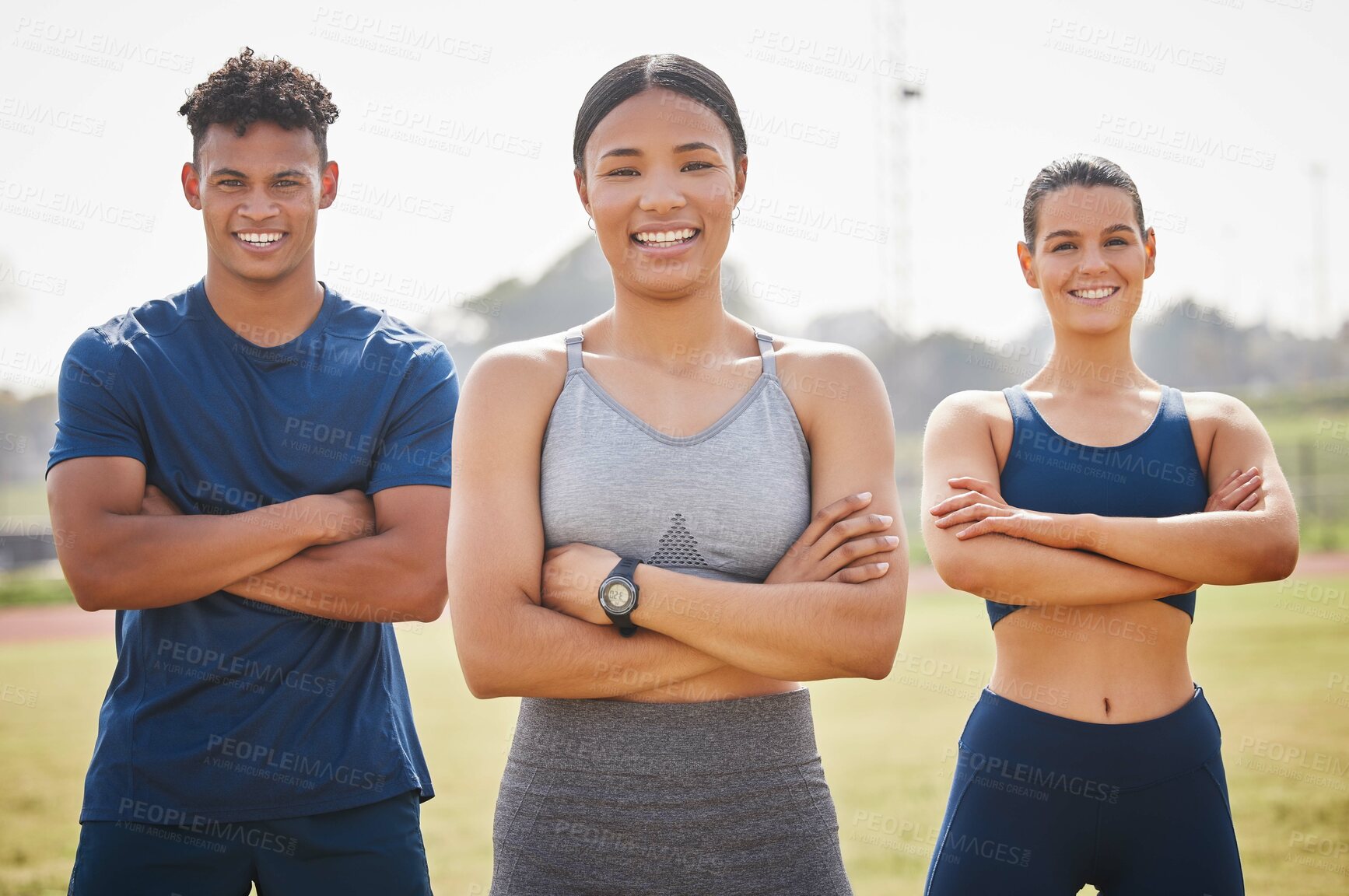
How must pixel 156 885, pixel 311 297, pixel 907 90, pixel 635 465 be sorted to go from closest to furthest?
pixel 635 465 < pixel 156 885 < pixel 311 297 < pixel 907 90

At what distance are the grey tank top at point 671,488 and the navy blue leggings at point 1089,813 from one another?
938mm

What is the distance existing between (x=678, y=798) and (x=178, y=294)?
199 centimetres

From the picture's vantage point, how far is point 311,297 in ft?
10.2

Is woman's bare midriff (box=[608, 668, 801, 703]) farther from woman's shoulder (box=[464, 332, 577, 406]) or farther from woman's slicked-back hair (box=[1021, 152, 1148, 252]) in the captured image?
woman's slicked-back hair (box=[1021, 152, 1148, 252])

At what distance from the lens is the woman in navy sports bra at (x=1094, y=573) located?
285 centimetres

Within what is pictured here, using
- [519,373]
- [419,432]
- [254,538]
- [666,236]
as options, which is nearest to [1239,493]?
[666,236]

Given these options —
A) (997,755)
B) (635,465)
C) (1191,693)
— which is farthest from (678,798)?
(1191,693)

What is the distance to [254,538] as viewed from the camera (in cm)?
274

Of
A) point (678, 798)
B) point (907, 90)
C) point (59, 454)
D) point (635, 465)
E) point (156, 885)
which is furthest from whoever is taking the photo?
point (907, 90)

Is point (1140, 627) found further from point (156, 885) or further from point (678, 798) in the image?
point (156, 885)

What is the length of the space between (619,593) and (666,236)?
0.82m

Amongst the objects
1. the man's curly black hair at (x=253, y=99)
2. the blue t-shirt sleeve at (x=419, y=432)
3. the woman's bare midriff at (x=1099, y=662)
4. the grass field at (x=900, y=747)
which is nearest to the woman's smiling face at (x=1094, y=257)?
the woman's bare midriff at (x=1099, y=662)

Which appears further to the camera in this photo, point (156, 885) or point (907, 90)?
point (907, 90)

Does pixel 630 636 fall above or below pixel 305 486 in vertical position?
below
